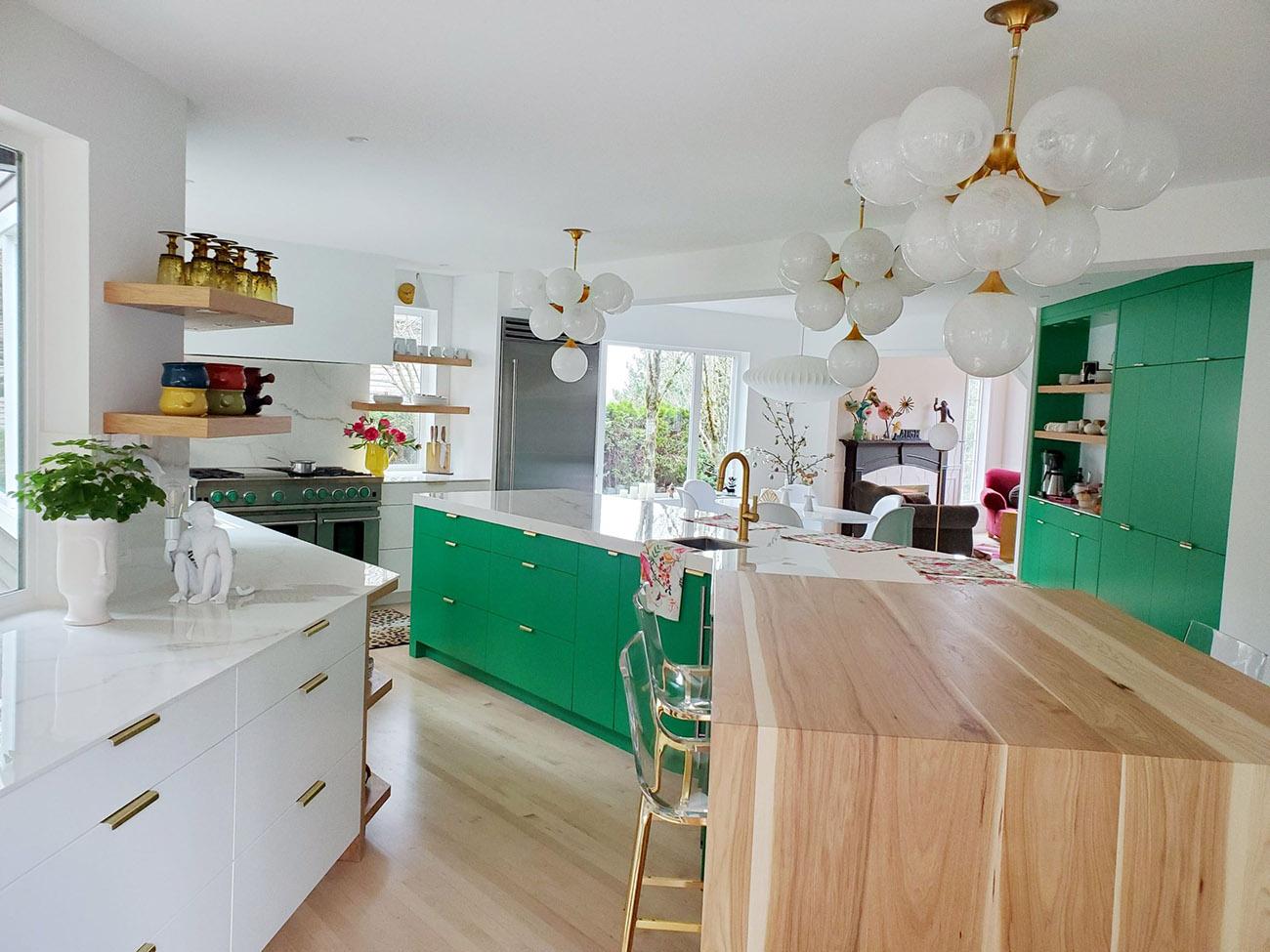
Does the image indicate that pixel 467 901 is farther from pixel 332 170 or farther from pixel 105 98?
pixel 332 170

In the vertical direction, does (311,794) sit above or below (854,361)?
below

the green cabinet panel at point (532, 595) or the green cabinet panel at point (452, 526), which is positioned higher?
A: the green cabinet panel at point (452, 526)

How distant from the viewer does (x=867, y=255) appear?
321 cm

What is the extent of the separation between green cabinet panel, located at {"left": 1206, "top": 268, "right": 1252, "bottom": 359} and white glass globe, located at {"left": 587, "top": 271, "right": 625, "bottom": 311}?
286 centimetres

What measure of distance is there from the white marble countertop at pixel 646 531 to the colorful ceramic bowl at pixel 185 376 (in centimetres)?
163

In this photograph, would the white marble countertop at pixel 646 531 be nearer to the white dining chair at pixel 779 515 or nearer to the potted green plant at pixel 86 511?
the white dining chair at pixel 779 515

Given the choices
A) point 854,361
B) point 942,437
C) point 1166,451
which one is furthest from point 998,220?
point 942,437

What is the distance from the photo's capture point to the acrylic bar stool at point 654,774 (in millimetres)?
2164

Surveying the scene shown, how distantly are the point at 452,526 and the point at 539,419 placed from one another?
226 centimetres

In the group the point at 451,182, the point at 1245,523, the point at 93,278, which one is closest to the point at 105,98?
the point at 93,278

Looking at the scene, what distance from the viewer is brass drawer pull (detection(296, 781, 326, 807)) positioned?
245 cm

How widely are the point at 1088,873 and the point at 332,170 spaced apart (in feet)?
12.4

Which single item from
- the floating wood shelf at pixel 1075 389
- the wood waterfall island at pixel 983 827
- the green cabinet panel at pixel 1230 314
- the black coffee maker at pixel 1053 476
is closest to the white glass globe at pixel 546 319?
the green cabinet panel at pixel 1230 314

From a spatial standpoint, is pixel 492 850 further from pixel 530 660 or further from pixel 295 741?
pixel 530 660
